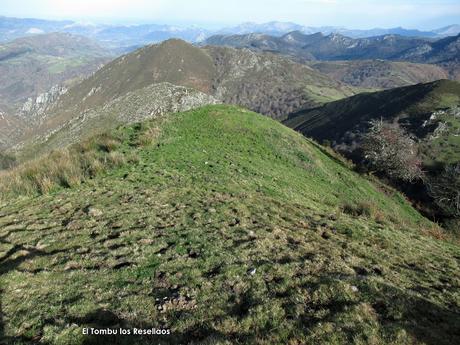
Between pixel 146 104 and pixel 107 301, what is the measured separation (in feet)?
200

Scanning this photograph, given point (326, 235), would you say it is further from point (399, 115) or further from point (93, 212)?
point (399, 115)

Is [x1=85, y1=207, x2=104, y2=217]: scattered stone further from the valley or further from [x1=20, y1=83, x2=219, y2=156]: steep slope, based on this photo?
[x1=20, y1=83, x2=219, y2=156]: steep slope

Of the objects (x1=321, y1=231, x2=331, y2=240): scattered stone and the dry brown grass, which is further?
the dry brown grass

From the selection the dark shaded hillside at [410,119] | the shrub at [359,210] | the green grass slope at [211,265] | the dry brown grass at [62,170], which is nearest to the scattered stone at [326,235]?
the green grass slope at [211,265]

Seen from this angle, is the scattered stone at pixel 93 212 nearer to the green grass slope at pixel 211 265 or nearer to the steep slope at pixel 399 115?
the green grass slope at pixel 211 265

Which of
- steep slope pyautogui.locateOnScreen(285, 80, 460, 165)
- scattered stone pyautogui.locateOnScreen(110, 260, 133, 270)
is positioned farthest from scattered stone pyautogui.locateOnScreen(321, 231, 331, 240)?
steep slope pyautogui.locateOnScreen(285, 80, 460, 165)

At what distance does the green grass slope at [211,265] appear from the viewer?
6.77 m

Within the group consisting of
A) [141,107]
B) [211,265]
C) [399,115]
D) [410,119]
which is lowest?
[399,115]

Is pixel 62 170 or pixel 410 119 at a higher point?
pixel 62 170

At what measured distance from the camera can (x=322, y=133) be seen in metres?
A: 154

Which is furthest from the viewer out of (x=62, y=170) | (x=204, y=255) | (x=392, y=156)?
(x=392, y=156)

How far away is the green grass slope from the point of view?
677 centimetres

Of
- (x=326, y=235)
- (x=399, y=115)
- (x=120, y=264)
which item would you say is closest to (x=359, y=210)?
(x=326, y=235)

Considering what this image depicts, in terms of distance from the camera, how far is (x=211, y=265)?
9062 millimetres
